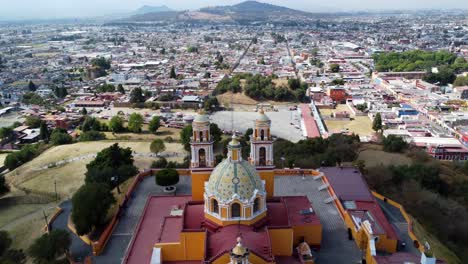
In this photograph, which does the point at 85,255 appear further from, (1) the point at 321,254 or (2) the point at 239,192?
(1) the point at 321,254

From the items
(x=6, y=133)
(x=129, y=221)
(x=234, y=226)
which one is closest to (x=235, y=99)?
(x=6, y=133)

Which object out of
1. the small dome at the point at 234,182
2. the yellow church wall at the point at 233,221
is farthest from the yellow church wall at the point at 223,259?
the small dome at the point at 234,182

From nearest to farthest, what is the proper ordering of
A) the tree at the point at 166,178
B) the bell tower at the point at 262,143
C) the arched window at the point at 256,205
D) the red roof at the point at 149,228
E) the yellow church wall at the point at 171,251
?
the yellow church wall at the point at 171,251 → the arched window at the point at 256,205 → the red roof at the point at 149,228 → the bell tower at the point at 262,143 → the tree at the point at 166,178

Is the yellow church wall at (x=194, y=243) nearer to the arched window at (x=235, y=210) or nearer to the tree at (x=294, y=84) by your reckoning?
the arched window at (x=235, y=210)

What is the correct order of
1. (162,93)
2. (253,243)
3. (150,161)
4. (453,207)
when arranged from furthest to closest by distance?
1. (162,93)
2. (150,161)
3. (453,207)
4. (253,243)

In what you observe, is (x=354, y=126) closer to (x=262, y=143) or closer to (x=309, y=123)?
(x=309, y=123)

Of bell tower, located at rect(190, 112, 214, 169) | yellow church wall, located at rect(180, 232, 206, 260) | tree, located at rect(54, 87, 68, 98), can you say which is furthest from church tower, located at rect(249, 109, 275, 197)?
tree, located at rect(54, 87, 68, 98)

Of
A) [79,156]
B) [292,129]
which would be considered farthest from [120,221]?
[292,129]
